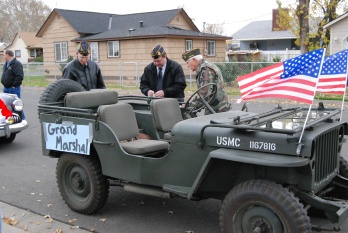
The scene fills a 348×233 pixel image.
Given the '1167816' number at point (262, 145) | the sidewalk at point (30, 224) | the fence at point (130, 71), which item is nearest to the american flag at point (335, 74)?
the '1167816' number at point (262, 145)

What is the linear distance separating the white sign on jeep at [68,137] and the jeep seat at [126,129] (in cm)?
24

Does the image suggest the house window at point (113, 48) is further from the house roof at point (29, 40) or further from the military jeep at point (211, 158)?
the house roof at point (29, 40)

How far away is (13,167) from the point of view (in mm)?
7188

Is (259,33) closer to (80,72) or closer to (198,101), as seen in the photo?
(80,72)

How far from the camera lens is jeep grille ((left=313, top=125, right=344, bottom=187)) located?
370 centimetres

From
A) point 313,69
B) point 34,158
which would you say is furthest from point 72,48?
point 313,69

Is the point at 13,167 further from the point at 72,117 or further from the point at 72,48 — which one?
the point at 72,48

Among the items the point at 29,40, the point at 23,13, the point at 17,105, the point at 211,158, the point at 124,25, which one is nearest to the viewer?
the point at 211,158

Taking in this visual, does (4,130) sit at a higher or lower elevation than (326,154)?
lower

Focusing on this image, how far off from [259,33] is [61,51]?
2875cm

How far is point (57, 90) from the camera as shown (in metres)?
5.33

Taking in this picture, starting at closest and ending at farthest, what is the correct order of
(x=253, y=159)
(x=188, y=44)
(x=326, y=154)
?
(x=253, y=159) < (x=326, y=154) < (x=188, y=44)

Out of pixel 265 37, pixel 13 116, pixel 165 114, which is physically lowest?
pixel 13 116

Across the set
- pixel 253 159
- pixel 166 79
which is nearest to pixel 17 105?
pixel 166 79
